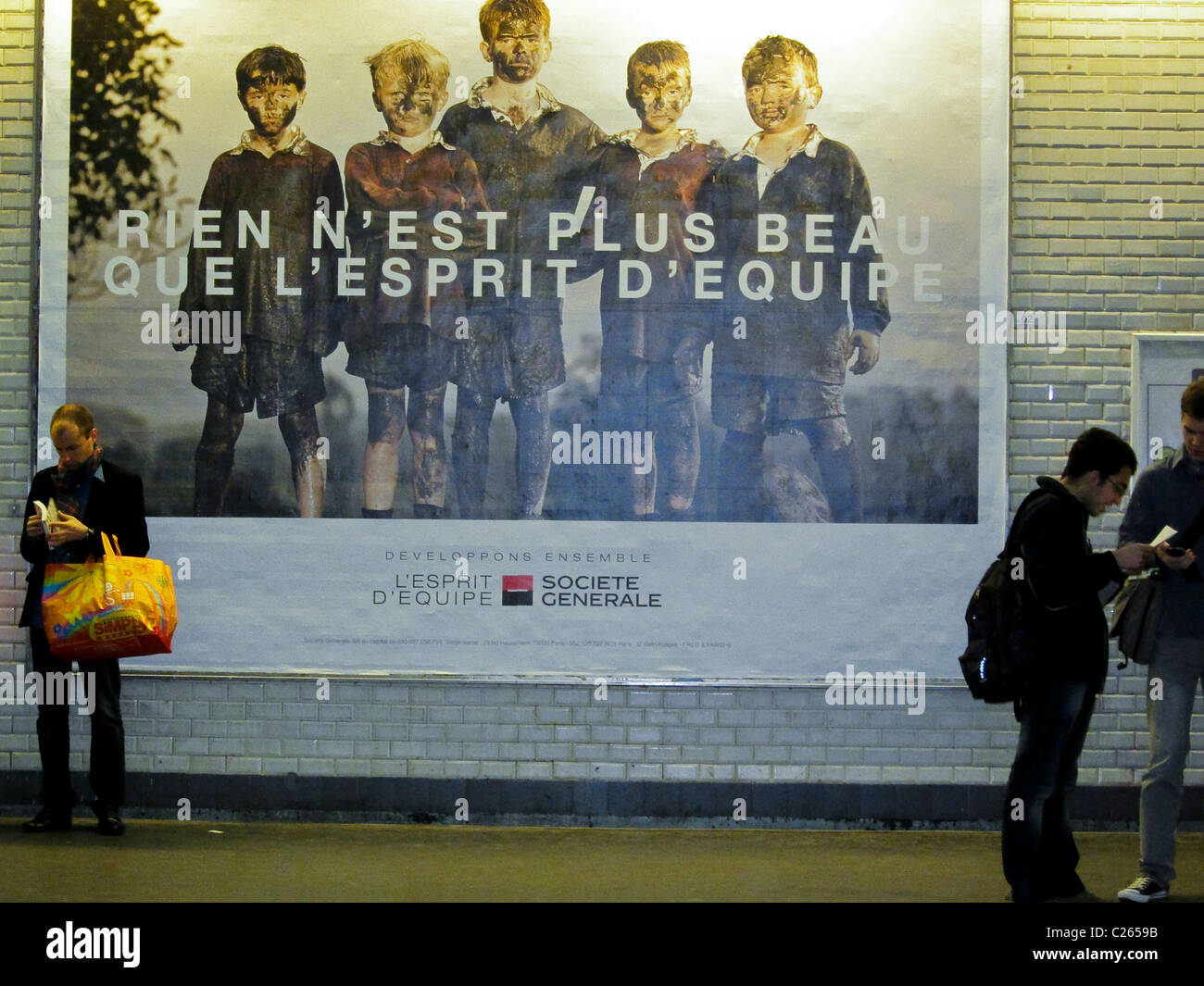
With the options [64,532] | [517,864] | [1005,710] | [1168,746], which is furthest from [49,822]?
[1168,746]

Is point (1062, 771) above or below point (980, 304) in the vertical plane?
below

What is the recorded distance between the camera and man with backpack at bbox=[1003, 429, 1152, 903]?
587cm

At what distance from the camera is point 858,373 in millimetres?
8180

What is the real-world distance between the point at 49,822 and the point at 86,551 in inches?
61.7

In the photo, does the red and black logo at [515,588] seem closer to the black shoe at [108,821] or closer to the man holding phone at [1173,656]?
the black shoe at [108,821]

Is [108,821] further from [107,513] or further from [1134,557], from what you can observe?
[1134,557]

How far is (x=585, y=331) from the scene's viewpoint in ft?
26.9

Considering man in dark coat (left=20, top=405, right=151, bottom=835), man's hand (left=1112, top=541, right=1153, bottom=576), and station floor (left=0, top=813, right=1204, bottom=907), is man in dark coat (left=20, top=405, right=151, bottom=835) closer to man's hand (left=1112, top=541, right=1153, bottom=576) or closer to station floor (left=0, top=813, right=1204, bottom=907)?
station floor (left=0, top=813, right=1204, bottom=907)

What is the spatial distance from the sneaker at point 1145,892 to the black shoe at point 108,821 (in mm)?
A: 5110
